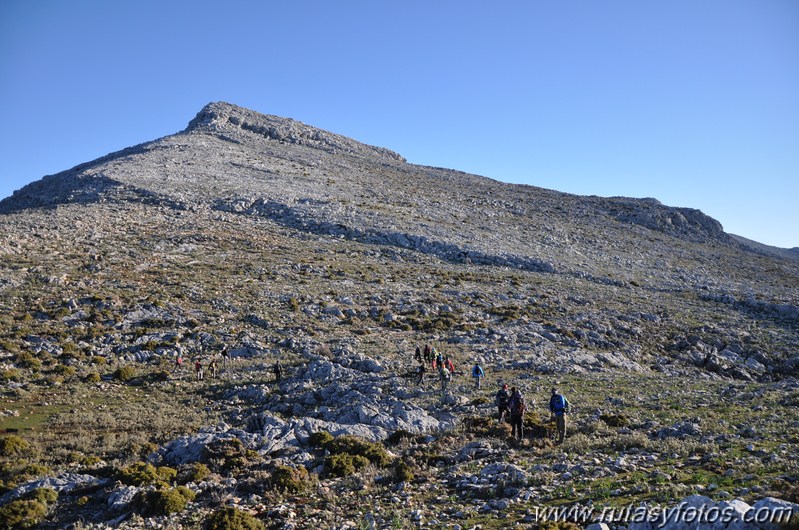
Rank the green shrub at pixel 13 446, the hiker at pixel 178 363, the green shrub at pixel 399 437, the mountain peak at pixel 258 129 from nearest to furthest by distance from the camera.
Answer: the green shrub at pixel 13 446 < the green shrub at pixel 399 437 < the hiker at pixel 178 363 < the mountain peak at pixel 258 129

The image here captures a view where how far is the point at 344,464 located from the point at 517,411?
21.0 ft

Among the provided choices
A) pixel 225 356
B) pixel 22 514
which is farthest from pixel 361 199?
pixel 22 514

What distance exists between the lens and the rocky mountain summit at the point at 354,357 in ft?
39.4

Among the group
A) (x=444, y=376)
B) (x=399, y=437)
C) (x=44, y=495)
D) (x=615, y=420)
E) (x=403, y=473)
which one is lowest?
(x=44, y=495)

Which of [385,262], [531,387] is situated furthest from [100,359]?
[385,262]

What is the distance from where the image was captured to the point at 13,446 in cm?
1589

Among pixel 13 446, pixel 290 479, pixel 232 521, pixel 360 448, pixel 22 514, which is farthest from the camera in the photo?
pixel 13 446

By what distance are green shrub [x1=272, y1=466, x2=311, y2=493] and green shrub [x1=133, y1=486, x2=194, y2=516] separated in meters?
2.32

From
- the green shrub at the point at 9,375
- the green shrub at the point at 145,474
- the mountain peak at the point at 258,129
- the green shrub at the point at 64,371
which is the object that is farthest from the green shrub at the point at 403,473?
the mountain peak at the point at 258,129

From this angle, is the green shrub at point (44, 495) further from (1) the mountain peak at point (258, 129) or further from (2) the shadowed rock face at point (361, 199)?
(1) the mountain peak at point (258, 129)

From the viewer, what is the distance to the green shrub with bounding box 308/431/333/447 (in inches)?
630

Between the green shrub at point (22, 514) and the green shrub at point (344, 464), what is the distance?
7402 mm

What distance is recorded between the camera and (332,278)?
4422 centimetres

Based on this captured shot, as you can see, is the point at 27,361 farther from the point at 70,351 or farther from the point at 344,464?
the point at 344,464
